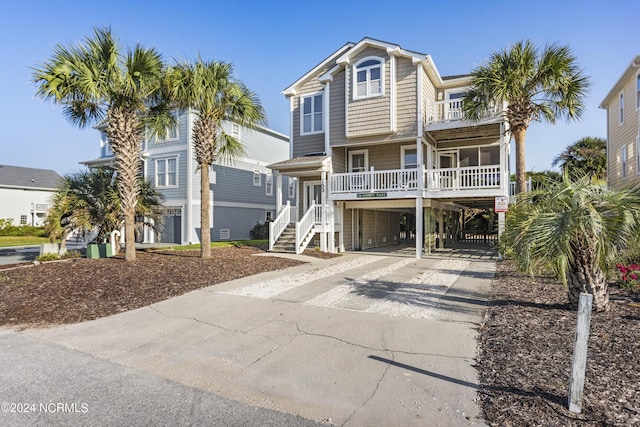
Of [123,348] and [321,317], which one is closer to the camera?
[123,348]

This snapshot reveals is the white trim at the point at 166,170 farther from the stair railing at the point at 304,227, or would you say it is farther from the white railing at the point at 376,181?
the white railing at the point at 376,181

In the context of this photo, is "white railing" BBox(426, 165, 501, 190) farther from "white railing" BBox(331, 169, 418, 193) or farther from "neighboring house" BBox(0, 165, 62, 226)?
"neighboring house" BBox(0, 165, 62, 226)

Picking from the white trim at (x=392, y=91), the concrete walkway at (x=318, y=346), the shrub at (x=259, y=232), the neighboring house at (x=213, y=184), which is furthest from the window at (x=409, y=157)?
the shrub at (x=259, y=232)

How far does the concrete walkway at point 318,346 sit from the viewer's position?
329 centimetres

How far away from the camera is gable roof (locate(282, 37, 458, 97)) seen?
47.5 feet

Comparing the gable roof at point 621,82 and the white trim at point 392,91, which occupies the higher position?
the gable roof at point 621,82

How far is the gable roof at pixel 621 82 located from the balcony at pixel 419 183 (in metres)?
7.27

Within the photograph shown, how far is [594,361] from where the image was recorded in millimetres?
3762

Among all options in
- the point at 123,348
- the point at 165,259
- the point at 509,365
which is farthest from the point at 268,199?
the point at 509,365

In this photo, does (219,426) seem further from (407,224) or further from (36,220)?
(36,220)

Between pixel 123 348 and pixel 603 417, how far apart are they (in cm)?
529

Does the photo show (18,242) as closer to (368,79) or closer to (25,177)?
(25,177)

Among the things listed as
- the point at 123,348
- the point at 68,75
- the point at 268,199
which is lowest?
the point at 123,348

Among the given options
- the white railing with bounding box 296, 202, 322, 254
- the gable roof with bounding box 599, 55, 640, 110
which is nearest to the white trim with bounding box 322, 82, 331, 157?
the white railing with bounding box 296, 202, 322, 254
